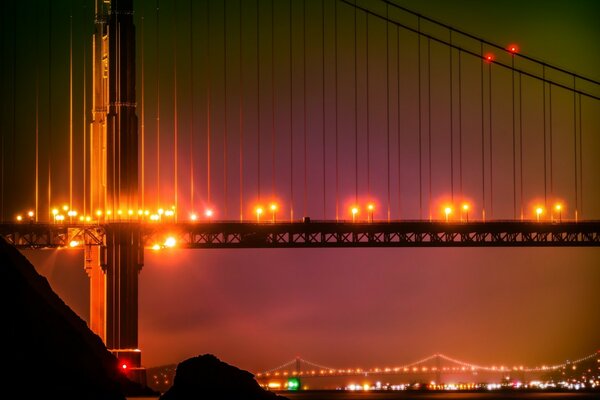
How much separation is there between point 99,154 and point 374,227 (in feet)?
43.1

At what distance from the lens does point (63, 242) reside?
73562mm

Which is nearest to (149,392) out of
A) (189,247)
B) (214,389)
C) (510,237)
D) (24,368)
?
(214,389)

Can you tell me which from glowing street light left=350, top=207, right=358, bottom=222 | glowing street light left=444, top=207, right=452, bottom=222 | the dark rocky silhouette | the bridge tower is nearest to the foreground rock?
the dark rocky silhouette

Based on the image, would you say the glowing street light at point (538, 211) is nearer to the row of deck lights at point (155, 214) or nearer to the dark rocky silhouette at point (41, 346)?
the row of deck lights at point (155, 214)

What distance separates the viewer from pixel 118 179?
233ft

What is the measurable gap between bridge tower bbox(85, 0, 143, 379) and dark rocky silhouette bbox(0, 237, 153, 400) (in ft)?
135

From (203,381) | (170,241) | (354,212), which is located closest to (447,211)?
(354,212)

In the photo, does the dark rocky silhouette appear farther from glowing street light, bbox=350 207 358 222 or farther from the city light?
glowing street light, bbox=350 207 358 222

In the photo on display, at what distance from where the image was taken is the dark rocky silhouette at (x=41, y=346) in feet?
90.4

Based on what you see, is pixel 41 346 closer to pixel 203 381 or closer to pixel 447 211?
pixel 203 381

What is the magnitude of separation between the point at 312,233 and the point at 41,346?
168 feet

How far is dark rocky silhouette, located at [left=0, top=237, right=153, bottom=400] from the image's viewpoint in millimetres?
27547

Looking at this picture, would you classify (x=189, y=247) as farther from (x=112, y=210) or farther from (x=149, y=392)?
(x=149, y=392)

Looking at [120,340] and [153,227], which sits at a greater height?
[153,227]
